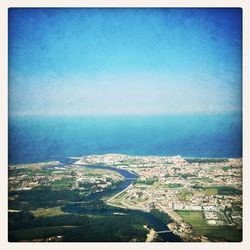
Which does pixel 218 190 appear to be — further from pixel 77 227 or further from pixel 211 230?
pixel 77 227

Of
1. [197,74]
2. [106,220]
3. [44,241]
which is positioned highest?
[197,74]

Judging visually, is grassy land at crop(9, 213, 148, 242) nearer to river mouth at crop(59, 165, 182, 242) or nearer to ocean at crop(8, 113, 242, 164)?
river mouth at crop(59, 165, 182, 242)

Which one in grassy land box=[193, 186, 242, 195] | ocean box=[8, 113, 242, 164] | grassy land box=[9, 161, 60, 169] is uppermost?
ocean box=[8, 113, 242, 164]

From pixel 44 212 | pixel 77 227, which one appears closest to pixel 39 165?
pixel 44 212

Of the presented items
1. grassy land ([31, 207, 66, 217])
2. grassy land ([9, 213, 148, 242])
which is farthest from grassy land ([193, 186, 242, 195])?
grassy land ([31, 207, 66, 217])

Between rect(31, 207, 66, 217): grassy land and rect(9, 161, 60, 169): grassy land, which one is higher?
rect(9, 161, 60, 169): grassy land

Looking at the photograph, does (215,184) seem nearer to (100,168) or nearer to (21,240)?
(100,168)

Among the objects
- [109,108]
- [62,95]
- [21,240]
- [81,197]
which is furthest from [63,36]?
[21,240]
